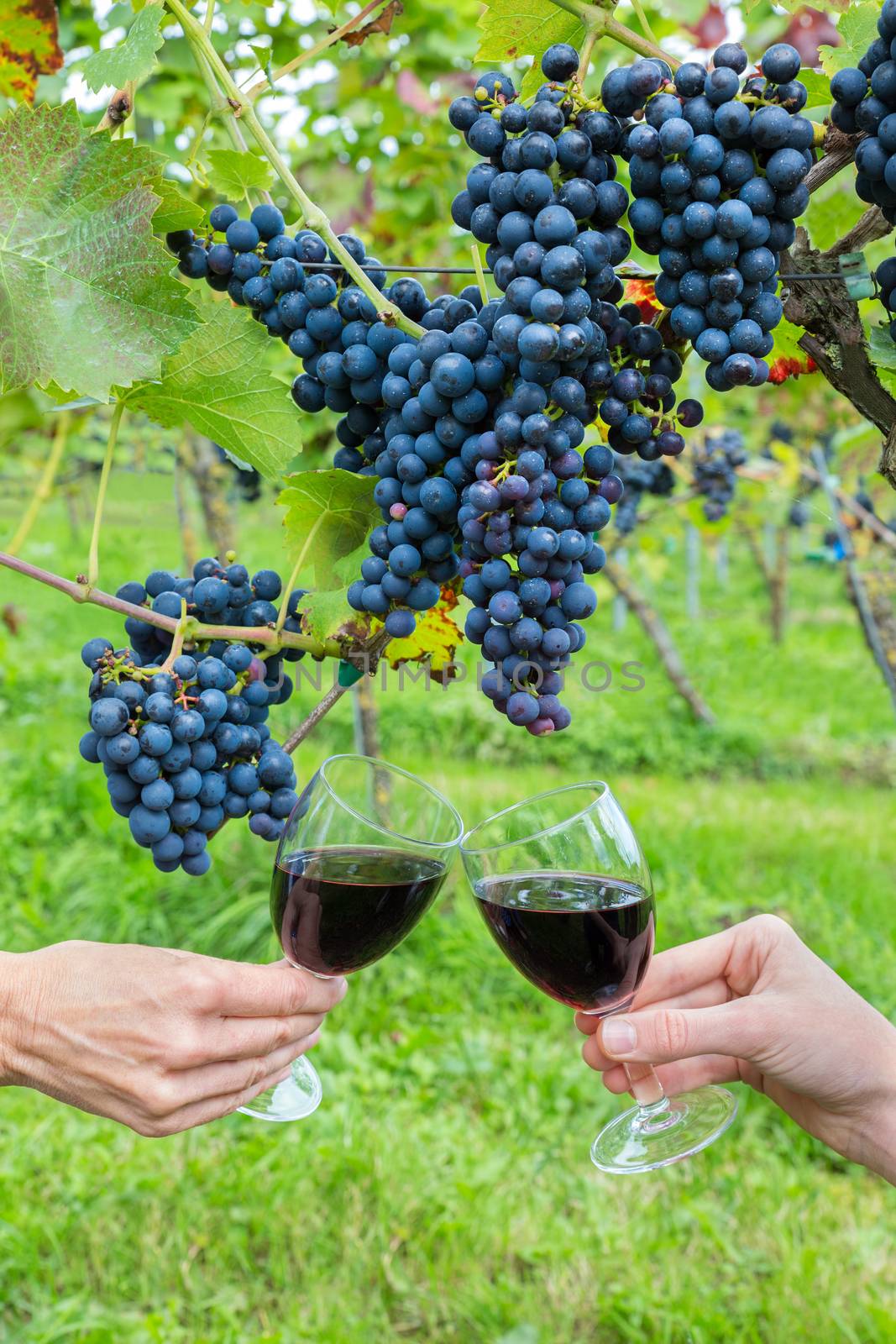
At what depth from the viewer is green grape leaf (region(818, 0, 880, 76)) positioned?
0.95 m

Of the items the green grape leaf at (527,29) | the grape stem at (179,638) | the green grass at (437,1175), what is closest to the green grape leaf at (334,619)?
the grape stem at (179,638)

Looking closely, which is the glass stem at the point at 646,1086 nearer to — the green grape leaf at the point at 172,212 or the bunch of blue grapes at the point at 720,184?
the bunch of blue grapes at the point at 720,184

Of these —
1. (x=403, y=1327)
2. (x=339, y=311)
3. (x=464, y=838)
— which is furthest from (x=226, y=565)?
(x=403, y=1327)

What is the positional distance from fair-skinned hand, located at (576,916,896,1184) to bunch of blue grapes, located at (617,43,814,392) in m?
0.78

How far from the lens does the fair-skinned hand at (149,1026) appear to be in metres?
1.22

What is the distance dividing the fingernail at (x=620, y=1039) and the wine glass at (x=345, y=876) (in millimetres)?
264

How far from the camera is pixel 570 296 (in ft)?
2.70

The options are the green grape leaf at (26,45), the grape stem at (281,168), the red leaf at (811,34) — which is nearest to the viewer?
the grape stem at (281,168)

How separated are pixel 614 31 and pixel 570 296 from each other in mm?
302

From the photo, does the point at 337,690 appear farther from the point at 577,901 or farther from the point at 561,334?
the point at 561,334

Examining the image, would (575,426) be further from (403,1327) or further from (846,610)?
(846,610)

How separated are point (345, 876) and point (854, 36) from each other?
971mm

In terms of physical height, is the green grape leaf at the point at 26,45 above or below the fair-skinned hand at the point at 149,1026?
above

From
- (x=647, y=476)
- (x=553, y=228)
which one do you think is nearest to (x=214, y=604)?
(x=553, y=228)
